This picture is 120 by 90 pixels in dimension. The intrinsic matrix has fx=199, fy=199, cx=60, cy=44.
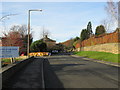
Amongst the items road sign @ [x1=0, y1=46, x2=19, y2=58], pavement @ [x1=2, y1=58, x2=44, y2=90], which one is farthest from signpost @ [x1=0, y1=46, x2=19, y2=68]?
pavement @ [x1=2, y1=58, x2=44, y2=90]

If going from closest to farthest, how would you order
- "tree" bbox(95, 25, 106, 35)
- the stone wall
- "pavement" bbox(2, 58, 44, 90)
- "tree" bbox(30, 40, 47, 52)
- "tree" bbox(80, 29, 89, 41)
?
"pavement" bbox(2, 58, 44, 90)
the stone wall
"tree" bbox(30, 40, 47, 52)
"tree" bbox(95, 25, 106, 35)
"tree" bbox(80, 29, 89, 41)

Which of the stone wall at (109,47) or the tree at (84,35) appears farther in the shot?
the tree at (84,35)

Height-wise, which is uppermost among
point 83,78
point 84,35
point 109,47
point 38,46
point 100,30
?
point 100,30

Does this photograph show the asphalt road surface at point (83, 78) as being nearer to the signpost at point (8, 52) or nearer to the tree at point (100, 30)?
the signpost at point (8, 52)

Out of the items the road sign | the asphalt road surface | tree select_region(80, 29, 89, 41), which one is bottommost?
the asphalt road surface

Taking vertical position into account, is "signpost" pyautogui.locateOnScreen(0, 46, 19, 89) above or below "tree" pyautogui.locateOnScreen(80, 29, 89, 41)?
below

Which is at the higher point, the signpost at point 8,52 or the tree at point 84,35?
the tree at point 84,35

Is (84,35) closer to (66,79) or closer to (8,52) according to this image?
(8,52)

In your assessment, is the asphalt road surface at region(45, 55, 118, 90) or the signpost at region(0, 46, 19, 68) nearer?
the asphalt road surface at region(45, 55, 118, 90)

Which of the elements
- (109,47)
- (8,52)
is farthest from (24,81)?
(109,47)

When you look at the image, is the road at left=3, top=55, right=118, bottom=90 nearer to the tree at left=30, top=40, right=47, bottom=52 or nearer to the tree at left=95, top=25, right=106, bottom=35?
the tree at left=30, top=40, right=47, bottom=52

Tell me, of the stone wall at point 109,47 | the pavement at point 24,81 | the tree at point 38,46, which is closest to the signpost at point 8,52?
the pavement at point 24,81

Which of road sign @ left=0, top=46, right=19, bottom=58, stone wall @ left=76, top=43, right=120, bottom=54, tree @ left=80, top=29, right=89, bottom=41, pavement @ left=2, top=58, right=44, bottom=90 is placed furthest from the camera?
tree @ left=80, top=29, right=89, bottom=41

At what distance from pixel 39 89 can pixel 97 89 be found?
260 centimetres
